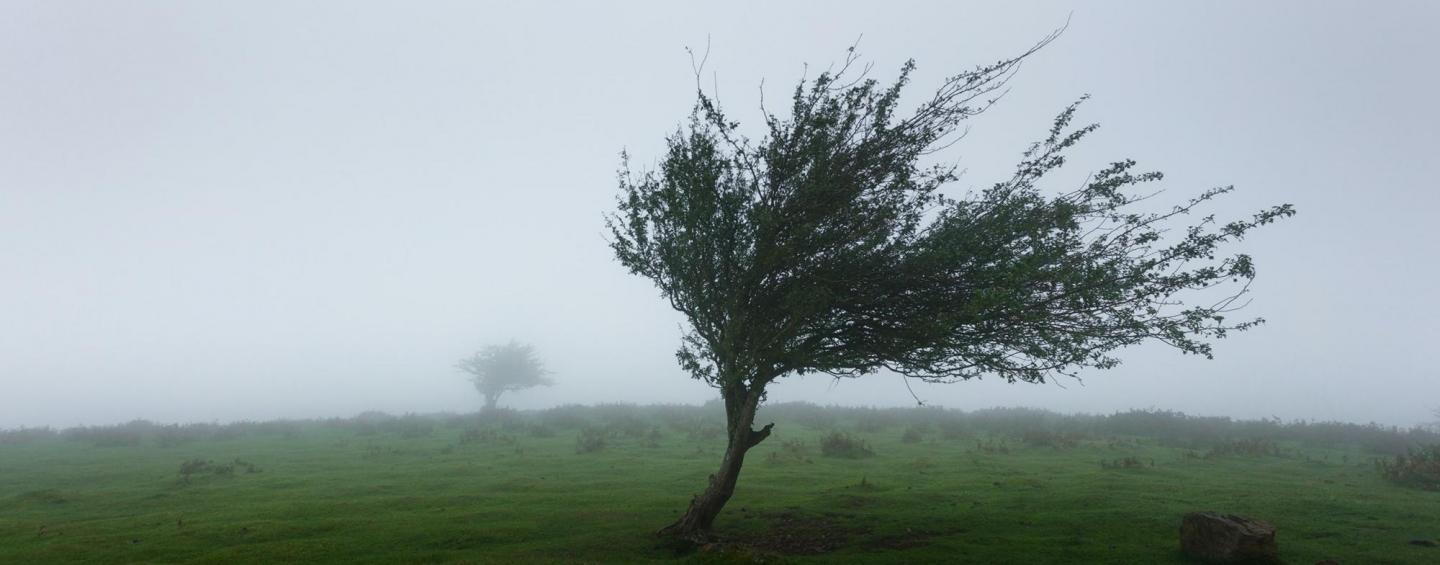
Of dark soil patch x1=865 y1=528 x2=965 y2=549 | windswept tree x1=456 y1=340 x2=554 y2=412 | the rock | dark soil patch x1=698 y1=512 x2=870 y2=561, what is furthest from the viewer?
windswept tree x1=456 y1=340 x2=554 y2=412

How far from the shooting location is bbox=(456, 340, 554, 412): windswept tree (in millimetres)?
99625

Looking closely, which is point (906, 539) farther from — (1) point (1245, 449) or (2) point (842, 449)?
(1) point (1245, 449)

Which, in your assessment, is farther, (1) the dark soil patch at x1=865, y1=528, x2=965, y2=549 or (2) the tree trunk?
(2) the tree trunk

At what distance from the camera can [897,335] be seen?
14.8 meters

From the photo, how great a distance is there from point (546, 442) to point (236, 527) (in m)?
26.3

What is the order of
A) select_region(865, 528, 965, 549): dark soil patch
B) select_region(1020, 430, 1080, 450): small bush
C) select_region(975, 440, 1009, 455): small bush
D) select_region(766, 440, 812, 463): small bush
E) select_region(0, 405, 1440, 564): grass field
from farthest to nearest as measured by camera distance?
select_region(1020, 430, 1080, 450): small bush
select_region(975, 440, 1009, 455): small bush
select_region(766, 440, 812, 463): small bush
select_region(865, 528, 965, 549): dark soil patch
select_region(0, 405, 1440, 564): grass field

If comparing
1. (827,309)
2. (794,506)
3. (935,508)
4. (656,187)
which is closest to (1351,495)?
(935,508)

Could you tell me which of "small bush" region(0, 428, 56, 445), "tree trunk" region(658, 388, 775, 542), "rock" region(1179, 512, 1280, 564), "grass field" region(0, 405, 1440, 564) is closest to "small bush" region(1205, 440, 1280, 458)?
"grass field" region(0, 405, 1440, 564)

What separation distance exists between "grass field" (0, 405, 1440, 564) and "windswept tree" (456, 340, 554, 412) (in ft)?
178

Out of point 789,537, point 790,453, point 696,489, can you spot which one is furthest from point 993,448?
point 789,537

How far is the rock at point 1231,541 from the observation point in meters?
12.3

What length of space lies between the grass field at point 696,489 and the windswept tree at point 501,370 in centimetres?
5421

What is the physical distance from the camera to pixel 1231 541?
1239cm

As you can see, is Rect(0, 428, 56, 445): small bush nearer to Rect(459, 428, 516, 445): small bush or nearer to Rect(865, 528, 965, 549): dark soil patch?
Rect(459, 428, 516, 445): small bush
